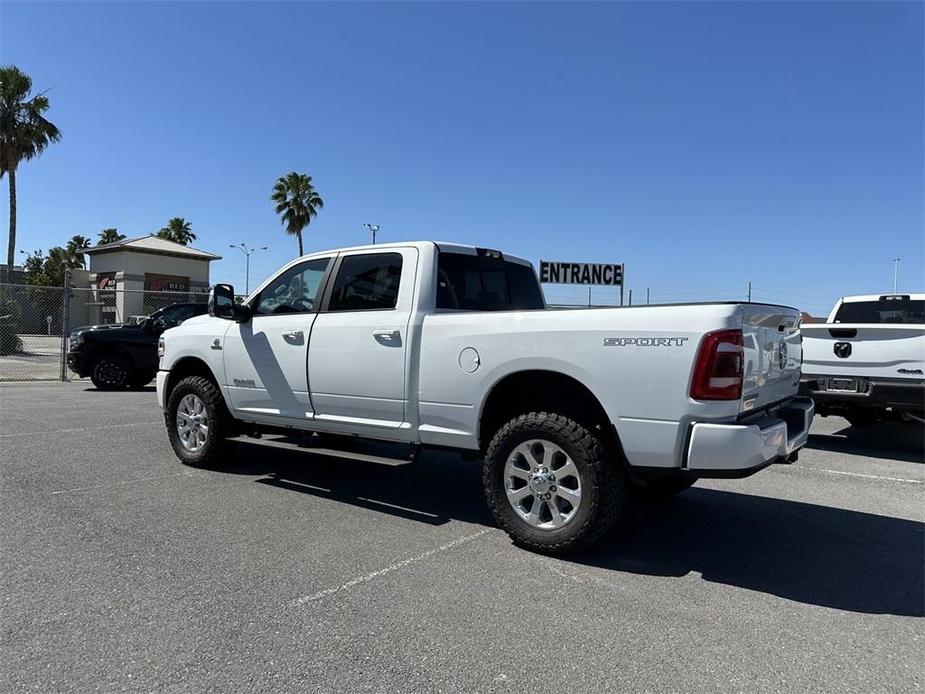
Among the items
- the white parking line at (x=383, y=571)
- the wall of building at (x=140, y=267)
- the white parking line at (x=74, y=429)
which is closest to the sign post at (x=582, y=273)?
the white parking line at (x=74, y=429)

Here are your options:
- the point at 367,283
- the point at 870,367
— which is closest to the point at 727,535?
the point at 367,283

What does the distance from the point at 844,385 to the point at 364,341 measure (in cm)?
596

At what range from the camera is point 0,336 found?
68.7 ft

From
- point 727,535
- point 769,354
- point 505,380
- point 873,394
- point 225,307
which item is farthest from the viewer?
point 873,394

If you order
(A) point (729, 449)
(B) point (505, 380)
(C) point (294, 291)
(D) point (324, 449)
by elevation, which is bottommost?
(D) point (324, 449)

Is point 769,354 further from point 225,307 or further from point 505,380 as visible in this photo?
point 225,307

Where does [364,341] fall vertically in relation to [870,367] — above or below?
above

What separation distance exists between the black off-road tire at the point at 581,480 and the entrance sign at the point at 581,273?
11.2 meters

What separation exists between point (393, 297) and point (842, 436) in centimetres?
754

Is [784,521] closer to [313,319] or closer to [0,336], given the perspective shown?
[313,319]

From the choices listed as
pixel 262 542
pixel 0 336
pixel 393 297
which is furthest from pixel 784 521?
pixel 0 336

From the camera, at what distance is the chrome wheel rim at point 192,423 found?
6344mm

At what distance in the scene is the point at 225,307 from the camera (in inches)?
233

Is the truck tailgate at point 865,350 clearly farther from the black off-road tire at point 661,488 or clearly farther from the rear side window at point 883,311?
the black off-road tire at point 661,488
